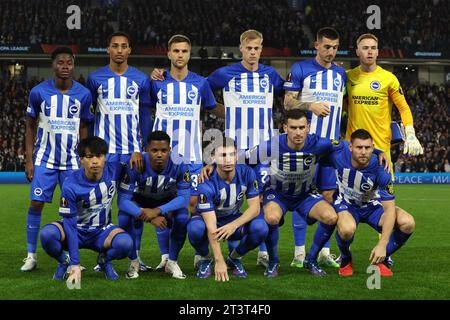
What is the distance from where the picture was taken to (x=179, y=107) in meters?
6.28

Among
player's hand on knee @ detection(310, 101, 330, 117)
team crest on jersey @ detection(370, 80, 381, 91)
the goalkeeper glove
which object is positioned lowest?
the goalkeeper glove

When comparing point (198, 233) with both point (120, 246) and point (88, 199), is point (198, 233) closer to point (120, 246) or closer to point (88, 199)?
point (120, 246)

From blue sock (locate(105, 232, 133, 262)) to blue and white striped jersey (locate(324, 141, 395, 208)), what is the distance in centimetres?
193

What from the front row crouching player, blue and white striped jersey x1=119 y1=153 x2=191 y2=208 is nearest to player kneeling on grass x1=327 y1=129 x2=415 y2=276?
blue and white striped jersey x1=119 y1=153 x2=191 y2=208

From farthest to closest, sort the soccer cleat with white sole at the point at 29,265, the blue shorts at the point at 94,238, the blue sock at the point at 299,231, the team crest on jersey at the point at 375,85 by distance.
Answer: the team crest on jersey at the point at 375,85
the blue sock at the point at 299,231
the soccer cleat with white sole at the point at 29,265
the blue shorts at the point at 94,238

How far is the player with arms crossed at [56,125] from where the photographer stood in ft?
20.2

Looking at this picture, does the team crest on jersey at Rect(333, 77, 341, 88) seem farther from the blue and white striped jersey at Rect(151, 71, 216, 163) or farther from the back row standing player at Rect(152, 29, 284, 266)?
the blue and white striped jersey at Rect(151, 71, 216, 163)

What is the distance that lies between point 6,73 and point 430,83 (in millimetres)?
20619

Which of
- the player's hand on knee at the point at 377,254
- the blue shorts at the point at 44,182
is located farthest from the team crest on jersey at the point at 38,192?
the player's hand on knee at the point at 377,254

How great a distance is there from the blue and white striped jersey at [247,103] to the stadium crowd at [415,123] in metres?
18.3

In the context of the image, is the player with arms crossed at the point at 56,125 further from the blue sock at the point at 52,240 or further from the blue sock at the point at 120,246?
Answer: the blue sock at the point at 120,246

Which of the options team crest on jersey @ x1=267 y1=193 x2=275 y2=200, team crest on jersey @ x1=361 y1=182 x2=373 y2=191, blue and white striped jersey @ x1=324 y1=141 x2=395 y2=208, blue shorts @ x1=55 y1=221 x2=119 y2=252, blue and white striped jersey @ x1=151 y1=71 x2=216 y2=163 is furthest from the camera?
blue and white striped jersey @ x1=151 y1=71 x2=216 y2=163

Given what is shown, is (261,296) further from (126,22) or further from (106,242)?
(126,22)

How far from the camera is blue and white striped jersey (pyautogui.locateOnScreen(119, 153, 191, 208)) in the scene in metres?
5.73
